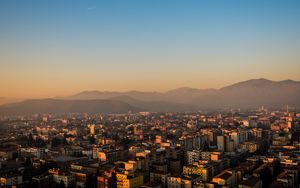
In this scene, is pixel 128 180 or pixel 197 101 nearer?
pixel 128 180

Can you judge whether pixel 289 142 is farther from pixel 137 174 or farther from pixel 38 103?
pixel 38 103

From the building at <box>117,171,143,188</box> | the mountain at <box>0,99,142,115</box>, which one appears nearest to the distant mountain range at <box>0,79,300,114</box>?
the mountain at <box>0,99,142,115</box>

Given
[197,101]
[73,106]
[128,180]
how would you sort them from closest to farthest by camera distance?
[128,180]
[73,106]
[197,101]

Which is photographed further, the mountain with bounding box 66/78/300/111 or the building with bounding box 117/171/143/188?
the mountain with bounding box 66/78/300/111

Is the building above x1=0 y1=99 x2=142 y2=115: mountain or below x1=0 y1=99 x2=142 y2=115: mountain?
below

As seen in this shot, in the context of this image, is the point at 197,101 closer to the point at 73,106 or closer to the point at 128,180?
the point at 73,106

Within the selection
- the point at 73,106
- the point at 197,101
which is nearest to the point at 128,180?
the point at 73,106

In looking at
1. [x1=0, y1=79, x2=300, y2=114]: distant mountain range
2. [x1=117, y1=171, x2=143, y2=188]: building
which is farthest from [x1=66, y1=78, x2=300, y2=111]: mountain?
[x1=117, y1=171, x2=143, y2=188]: building

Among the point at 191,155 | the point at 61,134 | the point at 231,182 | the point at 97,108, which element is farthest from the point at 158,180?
the point at 97,108

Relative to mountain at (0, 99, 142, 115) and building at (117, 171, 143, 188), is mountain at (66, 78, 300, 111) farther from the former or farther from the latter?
building at (117, 171, 143, 188)

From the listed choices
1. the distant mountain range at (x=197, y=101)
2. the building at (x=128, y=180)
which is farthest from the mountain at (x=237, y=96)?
the building at (x=128, y=180)

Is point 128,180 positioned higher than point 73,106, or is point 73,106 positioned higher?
point 73,106

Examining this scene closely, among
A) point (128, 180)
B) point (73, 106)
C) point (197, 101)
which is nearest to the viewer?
point (128, 180)
